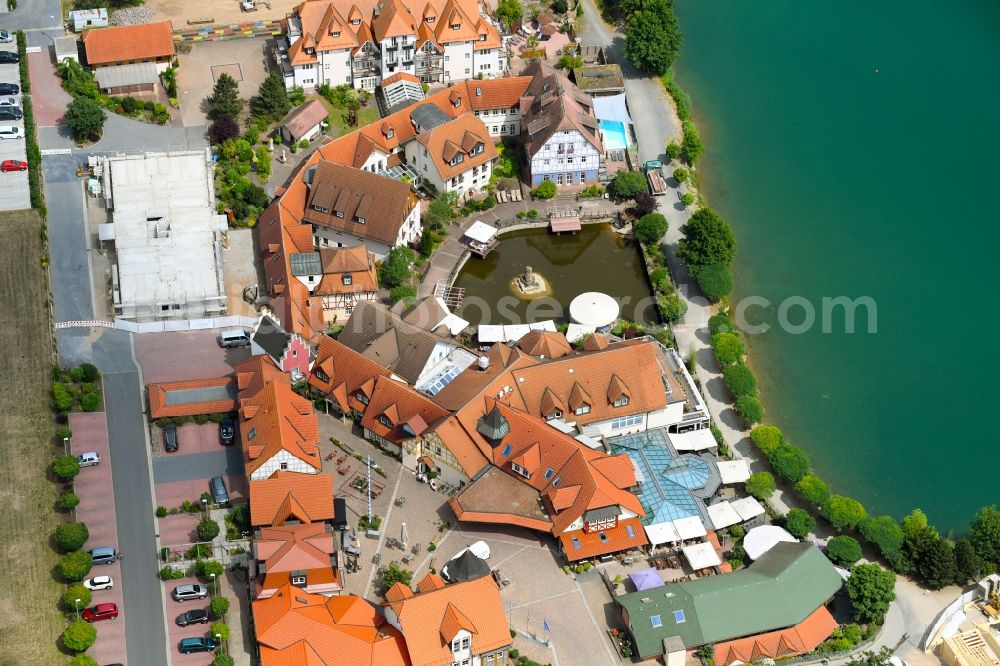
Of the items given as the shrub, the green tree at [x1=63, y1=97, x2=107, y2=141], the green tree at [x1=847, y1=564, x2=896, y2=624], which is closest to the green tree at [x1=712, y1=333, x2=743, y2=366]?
the shrub

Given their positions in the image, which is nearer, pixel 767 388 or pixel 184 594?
pixel 184 594

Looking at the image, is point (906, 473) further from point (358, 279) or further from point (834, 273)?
point (358, 279)

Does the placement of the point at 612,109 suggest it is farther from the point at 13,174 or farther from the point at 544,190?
the point at 13,174

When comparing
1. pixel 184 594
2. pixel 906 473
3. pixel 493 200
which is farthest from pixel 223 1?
pixel 906 473

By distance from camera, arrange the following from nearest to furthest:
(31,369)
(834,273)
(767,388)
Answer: (31,369)
(767,388)
(834,273)

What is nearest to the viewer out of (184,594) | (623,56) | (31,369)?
(184,594)

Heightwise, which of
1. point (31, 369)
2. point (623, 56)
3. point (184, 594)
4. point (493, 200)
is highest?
point (623, 56)
